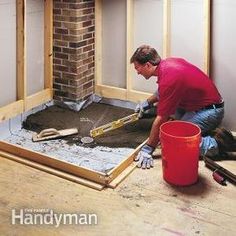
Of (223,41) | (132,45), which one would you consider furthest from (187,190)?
(132,45)

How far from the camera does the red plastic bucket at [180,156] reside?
2.94m

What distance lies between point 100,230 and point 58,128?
1.62 m

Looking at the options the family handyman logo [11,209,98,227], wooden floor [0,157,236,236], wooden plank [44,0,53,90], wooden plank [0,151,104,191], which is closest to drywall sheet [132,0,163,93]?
wooden plank [44,0,53,90]

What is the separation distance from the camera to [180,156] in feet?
9.71

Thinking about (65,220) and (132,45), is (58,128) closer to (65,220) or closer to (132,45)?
(132,45)

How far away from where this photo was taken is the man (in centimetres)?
322

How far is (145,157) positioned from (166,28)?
1329 millimetres

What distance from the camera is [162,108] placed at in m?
3.22

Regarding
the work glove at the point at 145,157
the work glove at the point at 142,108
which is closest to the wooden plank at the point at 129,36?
the work glove at the point at 142,108

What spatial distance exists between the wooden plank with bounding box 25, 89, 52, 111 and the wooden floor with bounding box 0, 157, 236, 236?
3.21ft

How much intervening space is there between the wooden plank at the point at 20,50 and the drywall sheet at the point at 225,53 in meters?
1.72

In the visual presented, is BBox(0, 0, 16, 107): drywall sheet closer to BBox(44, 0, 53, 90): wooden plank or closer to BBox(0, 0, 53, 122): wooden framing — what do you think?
BBox(0, 0, 53, 122): wooden framing

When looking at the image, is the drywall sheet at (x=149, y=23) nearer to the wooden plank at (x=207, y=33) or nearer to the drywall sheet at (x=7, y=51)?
the wooden plank at (x=207, y=33)

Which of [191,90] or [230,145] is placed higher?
[191,90]
